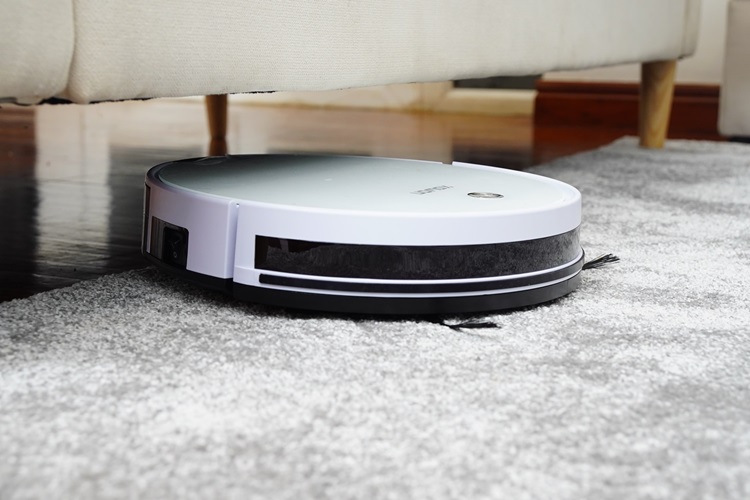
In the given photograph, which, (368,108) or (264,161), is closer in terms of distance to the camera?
(264,161)

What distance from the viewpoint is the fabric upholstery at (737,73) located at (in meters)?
2.40

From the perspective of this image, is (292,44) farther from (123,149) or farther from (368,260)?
(123,149)

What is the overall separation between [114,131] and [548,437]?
2.11 metres

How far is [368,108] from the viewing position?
3574 millimetres

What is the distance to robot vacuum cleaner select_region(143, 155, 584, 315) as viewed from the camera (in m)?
0.70

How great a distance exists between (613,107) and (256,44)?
2434mm

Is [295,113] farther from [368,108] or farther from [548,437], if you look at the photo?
[548,437]

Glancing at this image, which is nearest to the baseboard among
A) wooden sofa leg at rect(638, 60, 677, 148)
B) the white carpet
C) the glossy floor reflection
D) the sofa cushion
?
the glossy floor reflection

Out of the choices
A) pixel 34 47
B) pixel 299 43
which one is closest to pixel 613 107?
pixel 299 43

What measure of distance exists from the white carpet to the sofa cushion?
7.0 inches

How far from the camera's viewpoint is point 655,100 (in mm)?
2215

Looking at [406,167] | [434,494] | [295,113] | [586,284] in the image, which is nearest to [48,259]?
[406,167]

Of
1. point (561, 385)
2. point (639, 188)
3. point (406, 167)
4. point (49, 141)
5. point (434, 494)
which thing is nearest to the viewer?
point (434, 494)

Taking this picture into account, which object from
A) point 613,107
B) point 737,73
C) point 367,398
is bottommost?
point 367,398
